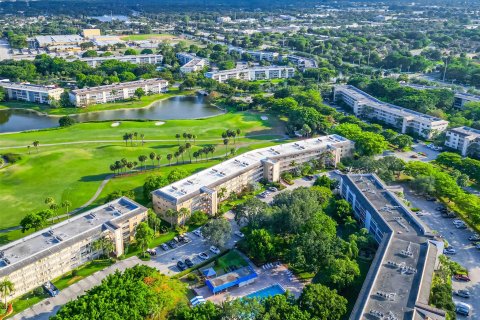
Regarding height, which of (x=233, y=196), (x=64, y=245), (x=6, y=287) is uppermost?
(x=64, y=245)

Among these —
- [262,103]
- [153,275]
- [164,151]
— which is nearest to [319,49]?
[262,103]

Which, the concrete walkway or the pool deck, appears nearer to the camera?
the concrete walkway

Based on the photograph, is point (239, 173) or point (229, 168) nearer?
point (239, 173)

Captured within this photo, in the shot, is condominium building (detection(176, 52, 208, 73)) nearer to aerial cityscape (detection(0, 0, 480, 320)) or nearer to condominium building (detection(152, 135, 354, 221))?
aerial cityscape (detection(0, 0, 480, 320))

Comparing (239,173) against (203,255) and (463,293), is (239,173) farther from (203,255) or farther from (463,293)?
(463,293)

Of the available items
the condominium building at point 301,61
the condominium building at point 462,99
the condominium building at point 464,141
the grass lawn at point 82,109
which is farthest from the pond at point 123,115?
the condominium building at point 462,99

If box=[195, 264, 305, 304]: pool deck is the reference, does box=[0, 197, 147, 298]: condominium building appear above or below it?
above

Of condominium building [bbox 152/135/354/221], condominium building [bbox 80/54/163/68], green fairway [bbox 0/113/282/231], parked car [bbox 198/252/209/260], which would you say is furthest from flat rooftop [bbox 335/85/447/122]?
condominium building [bbox 80/54/163/68]

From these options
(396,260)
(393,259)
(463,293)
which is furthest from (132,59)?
(463,293)
